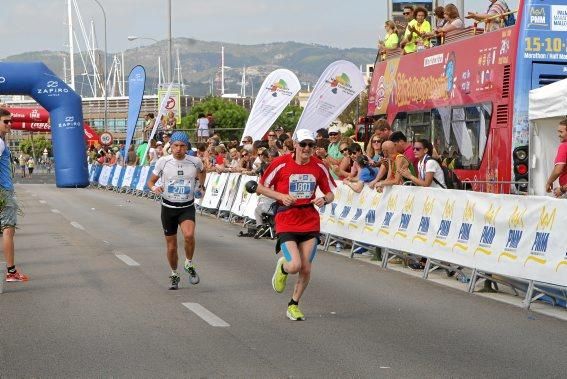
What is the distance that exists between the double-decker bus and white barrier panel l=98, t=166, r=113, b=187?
2732 cm

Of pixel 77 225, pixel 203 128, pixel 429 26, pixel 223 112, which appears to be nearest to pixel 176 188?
pixel 429 26

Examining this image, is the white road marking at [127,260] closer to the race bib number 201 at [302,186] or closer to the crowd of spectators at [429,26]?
the race bib number 201 at [302,186]

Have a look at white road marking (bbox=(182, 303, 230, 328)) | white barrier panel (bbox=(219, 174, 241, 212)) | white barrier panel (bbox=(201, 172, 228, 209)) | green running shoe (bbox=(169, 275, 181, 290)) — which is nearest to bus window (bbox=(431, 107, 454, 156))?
white barrier panel (bbox=(219, 174, 241, 212))

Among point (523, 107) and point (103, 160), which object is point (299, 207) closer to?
point (523, 107)

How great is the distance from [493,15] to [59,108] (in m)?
26.4

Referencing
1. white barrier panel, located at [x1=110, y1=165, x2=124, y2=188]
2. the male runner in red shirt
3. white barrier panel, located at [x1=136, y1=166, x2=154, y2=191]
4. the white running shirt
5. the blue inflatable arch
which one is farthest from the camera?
white barrier panel, located at [x1=110, y1=165, x2=124, y2=188]

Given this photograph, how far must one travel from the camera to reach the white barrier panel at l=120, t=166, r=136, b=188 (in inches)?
1666

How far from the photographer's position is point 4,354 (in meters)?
8.50

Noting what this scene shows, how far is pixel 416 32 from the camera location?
2206 centimetres

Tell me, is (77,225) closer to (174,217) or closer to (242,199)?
(242,199)

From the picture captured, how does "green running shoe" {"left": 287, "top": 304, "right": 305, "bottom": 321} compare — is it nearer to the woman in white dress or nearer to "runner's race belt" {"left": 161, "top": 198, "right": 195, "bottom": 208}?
"runner's race belt" {"left": 161, "top": 198, "right": 195, "bottom": 208}

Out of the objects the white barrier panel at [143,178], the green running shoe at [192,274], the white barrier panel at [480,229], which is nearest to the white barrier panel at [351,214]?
the white barrier panel at [480,229]

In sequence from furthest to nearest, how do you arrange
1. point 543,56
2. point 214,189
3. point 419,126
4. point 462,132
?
point 214,189
point 419,126
point 462,132
point 543,56

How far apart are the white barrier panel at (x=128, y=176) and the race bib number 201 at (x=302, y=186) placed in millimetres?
31725
